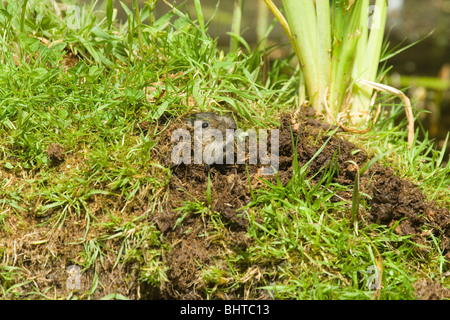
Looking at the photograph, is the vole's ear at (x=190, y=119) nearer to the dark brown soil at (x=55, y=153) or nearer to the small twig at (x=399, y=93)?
the dark brown soil at (x=55, y=153)

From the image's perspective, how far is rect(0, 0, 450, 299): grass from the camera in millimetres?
1566

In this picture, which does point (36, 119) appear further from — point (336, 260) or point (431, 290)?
point (431, 290)

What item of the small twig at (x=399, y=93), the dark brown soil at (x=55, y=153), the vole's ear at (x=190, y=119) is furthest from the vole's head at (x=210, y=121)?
the small twig at (x=399, y=93)

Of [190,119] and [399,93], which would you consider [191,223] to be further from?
[399,93]

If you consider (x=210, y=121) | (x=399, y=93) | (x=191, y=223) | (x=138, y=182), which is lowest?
(x=191, y=223)

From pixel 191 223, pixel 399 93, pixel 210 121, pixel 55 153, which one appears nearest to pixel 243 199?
pixel 191 223

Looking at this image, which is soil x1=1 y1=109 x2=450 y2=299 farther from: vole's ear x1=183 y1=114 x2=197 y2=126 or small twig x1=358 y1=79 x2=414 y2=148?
small twig x1=358 y1=79 x2=414 y2=148

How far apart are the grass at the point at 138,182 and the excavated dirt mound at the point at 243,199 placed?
3 centimetres

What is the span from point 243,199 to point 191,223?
8.9 inches

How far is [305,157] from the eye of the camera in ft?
5.88

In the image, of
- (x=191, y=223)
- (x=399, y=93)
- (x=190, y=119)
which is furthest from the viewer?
(x=399, y=93)

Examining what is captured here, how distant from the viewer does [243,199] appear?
1.70 m

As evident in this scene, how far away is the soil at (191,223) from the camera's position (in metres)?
1.56
